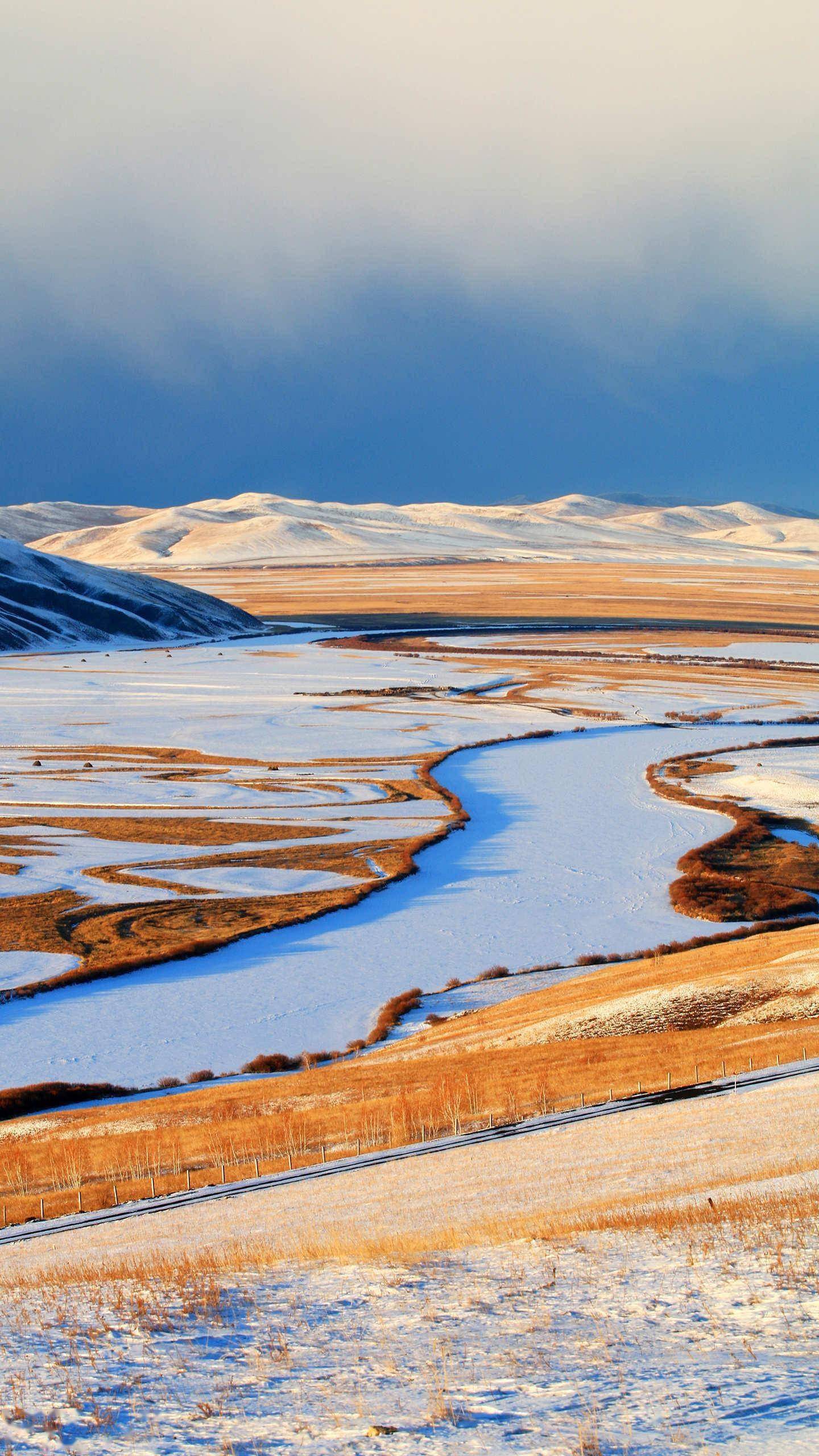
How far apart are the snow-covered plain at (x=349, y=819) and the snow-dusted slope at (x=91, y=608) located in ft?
128

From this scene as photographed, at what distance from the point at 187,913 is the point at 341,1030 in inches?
444

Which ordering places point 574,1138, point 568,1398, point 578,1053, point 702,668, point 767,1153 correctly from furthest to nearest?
point 702,668
point 578,1053
point 574,1138
point 767,1153
point 568,1398

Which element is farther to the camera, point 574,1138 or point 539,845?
point 539,845

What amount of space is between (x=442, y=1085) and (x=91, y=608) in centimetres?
Answer: 13825

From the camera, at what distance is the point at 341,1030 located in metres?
29.9

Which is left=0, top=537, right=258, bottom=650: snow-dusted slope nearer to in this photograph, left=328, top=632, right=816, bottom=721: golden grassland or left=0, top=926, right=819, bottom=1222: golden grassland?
left=328, top=632, right=816, bottom=721: golden grassland

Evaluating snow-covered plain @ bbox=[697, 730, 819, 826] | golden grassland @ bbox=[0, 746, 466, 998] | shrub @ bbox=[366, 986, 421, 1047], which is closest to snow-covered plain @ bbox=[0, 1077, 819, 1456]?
shrub @ bbox=[366, 986, 421, 1047]

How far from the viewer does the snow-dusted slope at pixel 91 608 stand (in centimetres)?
14362

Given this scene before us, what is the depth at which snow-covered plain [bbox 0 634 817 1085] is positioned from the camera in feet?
101

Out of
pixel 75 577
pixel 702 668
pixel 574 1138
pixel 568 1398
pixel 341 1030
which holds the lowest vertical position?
pixel 341 1030

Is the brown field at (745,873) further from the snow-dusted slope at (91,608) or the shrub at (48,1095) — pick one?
the snow-dusted slope at (91,608)

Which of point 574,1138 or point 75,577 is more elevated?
point 75,577

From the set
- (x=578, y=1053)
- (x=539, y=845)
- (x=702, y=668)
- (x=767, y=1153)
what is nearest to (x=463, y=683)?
(x=702, y=668)

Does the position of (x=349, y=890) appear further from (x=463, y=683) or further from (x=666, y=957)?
(x=463, y=683)
